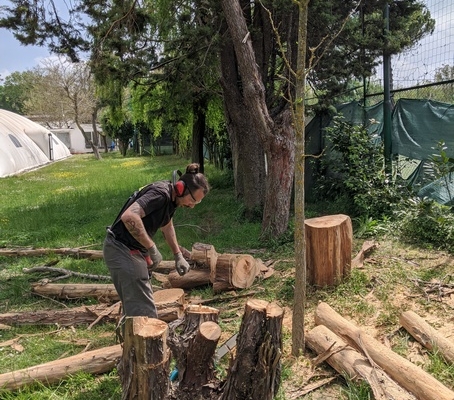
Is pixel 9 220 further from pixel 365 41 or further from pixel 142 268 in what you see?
pixel 365 41

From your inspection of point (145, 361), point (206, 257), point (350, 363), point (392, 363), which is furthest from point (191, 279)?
point (145, 361)

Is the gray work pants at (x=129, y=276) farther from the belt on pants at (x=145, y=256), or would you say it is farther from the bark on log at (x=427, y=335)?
the bark on log at (x=427, y=335)

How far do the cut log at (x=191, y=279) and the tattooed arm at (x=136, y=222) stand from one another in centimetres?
202

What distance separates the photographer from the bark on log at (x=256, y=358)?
233 cm

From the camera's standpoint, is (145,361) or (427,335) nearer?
(145,361)

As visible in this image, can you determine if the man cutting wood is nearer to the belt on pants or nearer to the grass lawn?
the belt on pants

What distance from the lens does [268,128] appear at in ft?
19.4

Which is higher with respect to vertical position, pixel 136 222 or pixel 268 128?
pixel 268 128

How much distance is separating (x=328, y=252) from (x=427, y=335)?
4.37 feet

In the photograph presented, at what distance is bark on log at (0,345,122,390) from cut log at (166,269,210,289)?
158cm

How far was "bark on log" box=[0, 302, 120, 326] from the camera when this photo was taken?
4.14 meters

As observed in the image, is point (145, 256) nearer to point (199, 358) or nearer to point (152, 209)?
point (152, 209)

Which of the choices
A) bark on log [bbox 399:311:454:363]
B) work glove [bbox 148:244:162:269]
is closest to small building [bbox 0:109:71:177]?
work glove [bbox 148:244:162:269]

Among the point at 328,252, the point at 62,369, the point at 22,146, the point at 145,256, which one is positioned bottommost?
the point at 62,369
